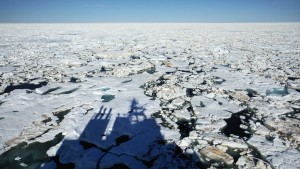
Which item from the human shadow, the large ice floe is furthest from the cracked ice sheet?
the human shadow

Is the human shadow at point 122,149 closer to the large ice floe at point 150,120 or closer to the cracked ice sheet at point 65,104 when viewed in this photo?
the large ice floe at point 150,120

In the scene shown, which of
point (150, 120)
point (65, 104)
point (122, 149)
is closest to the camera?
point (122, 149)

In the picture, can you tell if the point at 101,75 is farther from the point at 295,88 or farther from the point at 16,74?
the point at 295,88

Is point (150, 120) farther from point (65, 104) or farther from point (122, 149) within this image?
point (65, 104)

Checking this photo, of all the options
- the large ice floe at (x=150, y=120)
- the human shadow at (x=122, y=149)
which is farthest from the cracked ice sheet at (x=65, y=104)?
the human shadow at (x=122, y=149)

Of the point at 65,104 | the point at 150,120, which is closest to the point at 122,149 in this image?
the point at 150,120

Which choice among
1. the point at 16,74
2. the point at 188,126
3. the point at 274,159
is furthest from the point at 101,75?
the point at 274,159

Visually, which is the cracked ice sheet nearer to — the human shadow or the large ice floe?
the large ice floe
